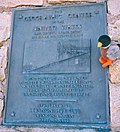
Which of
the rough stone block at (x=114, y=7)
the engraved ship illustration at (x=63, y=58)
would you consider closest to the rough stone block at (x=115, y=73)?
the engraved ship illustration at (x=63, y=58)

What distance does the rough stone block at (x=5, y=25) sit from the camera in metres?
3.26

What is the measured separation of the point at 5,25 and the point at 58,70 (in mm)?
690

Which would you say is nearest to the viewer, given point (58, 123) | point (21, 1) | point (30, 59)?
point (58, 123)

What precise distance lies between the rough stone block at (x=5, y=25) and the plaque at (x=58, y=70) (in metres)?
0.07

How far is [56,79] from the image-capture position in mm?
3012

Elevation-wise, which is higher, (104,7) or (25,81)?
(104,7)

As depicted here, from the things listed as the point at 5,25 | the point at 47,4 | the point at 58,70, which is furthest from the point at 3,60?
the point at 47,4

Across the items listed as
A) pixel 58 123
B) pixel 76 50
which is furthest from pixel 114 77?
pixel 58 123

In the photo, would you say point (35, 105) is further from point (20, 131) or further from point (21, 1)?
point (21, 1)

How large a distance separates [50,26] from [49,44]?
0.18 meters

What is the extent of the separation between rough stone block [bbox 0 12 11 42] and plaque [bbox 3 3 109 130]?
68mm

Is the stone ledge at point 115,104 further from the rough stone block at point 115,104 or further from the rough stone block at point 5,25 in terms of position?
the rough stone block at point 5,25

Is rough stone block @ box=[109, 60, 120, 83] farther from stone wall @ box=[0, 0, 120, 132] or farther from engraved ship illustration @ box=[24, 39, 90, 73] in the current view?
engraved ship illustration @ box=[24, 39, 90, 73]

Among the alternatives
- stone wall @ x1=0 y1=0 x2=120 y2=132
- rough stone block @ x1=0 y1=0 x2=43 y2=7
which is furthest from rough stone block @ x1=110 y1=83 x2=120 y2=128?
rough stone block @ x1=0 y1=0 x2=43 y2=7
